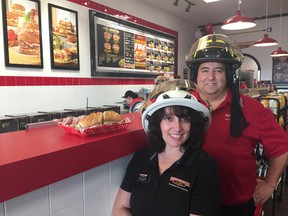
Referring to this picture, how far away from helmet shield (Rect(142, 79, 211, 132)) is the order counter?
179mm

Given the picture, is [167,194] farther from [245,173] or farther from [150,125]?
[245,173]

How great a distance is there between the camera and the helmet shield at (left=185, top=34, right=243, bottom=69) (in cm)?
151

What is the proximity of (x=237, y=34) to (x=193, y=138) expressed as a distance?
8090mm

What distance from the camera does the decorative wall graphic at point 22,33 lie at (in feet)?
11.1

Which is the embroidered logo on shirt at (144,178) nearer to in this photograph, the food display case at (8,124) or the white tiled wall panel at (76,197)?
the white tiled wall panel at (76,197)

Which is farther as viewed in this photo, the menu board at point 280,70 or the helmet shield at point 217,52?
the menu board at point 280,70

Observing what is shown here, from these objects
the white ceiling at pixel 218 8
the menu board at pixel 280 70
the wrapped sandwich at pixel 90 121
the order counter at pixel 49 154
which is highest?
the white ceiling at pixel 218 8

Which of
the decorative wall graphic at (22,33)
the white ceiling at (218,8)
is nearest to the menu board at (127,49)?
the white ceiling at (218,8)

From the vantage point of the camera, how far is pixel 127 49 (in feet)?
18.3

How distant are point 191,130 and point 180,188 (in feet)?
0.94

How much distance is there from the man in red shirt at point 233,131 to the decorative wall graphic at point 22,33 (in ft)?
9.44

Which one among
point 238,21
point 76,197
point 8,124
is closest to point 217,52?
point 76,197

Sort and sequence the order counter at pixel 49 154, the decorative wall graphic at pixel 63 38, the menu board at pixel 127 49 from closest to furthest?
the order counter at pixel 49 154 → the decorative wall graphic at pixel 63 38 → the menu board at pixel 127 49

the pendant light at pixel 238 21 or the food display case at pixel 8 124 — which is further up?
the pendant light at pixel 238 21
